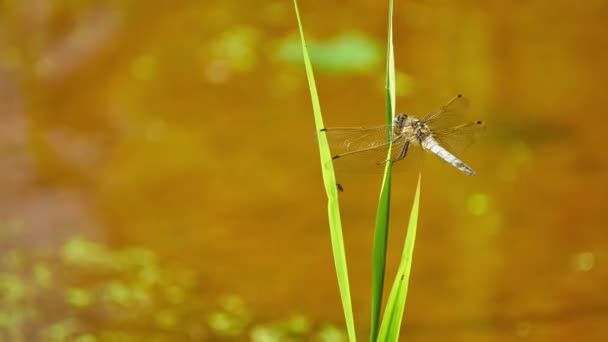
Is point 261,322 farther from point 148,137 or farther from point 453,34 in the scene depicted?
point 453,34

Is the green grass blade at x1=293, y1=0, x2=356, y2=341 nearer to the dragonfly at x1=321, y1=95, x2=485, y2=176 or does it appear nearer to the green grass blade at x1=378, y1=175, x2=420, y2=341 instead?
the green grass blade at x1=378, y1=175, x2=420, y2=341

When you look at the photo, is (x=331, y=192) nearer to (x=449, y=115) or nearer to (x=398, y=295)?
(x=398, y=295)

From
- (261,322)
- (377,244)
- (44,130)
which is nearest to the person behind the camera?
(377,244)

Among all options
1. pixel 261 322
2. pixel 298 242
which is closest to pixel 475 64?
pixel 298 242

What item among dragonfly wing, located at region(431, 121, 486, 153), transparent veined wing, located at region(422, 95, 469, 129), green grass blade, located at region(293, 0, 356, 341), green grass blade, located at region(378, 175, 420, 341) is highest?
transparent veined wing, located at region(422, 95, 469, 129)

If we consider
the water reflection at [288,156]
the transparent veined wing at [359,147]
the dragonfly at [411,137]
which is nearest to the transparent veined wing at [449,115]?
the dragonfly at [411,137]

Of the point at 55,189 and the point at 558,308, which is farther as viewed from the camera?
the point at 55,189

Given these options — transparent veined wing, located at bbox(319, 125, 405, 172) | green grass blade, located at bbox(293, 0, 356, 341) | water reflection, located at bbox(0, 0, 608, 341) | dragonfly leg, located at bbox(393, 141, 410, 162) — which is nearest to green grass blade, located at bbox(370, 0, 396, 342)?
green grass blade, located at bbox(293, 0, 356, 341)
